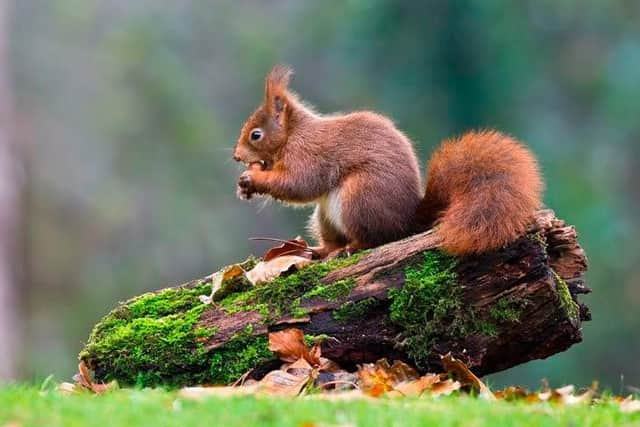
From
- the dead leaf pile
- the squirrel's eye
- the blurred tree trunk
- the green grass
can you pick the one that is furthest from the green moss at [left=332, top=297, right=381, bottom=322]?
the blurred tree trunk

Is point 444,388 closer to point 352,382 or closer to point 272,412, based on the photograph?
point 352,382

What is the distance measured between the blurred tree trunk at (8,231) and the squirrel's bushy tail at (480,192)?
6.27 metres

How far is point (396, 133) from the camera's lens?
5605 millimetres

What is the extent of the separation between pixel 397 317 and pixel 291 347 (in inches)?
18.1

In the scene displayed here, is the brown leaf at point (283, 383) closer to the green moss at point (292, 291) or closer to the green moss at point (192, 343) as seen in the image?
the green moss at point (192, 343)

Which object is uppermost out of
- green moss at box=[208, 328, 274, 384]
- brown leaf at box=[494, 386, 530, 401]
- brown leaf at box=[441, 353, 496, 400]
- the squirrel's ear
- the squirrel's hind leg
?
the squirrel's ear

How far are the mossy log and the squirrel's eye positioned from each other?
3.96 ft

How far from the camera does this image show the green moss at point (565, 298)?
4754mm

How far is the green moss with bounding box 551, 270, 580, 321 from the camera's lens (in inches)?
187

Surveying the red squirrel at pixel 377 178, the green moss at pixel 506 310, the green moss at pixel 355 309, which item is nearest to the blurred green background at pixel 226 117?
the red squirrel at pixel 377 178

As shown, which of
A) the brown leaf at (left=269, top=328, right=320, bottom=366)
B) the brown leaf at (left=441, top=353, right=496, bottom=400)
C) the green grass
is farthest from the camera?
the brown leaf at (left=269, top=328, right=320, bottom=366)

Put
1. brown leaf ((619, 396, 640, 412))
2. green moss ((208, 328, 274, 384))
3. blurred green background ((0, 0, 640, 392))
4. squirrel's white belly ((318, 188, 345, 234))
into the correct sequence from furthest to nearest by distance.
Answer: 1. blurred green background ((0, 0, 640, 392))
2. squirrel's white belly ((318, 188, 345, 234))
3. green moss ((208, 328, 274, 384))
4. brown leaf ((619, 396, 640, 412))

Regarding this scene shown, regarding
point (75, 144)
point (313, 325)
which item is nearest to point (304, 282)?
point (313, 325)

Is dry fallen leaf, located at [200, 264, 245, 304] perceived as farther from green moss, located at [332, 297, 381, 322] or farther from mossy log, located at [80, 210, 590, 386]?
green moss, located at [332, 297, 381, 322]
